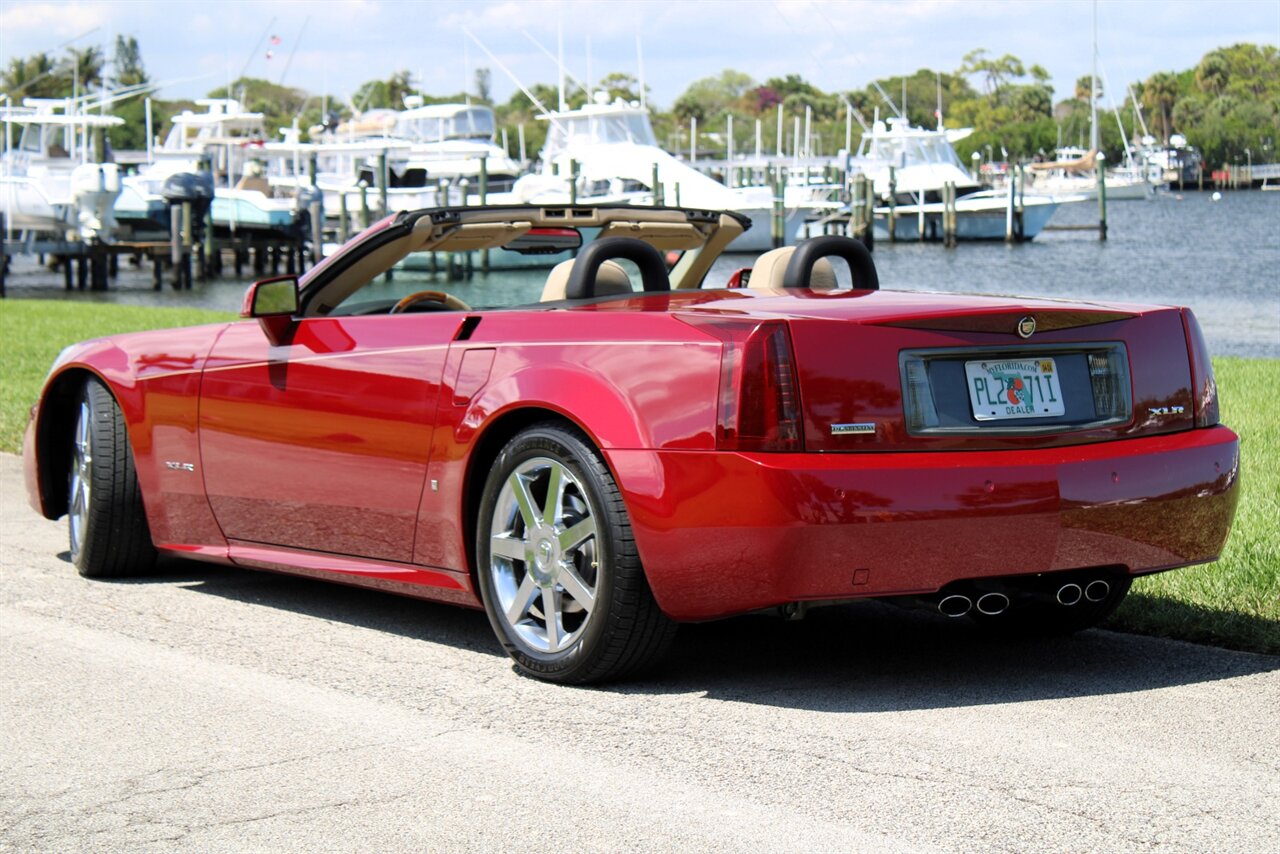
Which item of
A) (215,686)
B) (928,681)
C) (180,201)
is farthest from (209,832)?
(180,201)

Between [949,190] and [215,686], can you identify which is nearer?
[215,686]

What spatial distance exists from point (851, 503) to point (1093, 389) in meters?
0.89

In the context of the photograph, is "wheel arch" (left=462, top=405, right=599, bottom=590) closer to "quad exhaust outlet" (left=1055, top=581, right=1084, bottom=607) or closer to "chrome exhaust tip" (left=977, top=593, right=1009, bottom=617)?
"chrome exhaust tip" (left=977, top=593, right=1009, bottom=617)

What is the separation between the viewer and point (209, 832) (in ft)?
12.5

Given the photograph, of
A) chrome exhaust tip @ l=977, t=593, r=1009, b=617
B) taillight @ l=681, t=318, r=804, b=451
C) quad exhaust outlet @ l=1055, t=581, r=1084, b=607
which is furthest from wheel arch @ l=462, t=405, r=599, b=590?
quad exhaust outlet @ l=1055, t=581, r=1084, b=607

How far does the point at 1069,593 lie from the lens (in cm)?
501

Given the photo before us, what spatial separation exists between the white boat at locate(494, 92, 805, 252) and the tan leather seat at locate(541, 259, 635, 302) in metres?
52.7

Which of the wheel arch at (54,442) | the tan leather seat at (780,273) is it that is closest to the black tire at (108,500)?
the wheel arch at (54,442)

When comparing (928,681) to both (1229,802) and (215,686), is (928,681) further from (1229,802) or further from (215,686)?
(215,686)

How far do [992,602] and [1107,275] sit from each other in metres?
46.8

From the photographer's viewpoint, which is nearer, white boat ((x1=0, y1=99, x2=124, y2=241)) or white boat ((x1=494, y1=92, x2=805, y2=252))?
white boat ((x1=0, y1=99, x2=124, y2=241))

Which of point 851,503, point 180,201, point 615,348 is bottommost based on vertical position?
point 851,503

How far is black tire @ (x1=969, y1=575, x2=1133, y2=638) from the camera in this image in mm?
5590

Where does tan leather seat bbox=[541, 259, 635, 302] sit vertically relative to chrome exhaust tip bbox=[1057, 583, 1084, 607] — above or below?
above
